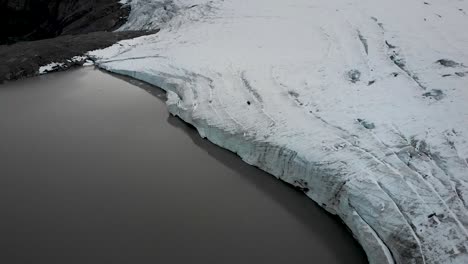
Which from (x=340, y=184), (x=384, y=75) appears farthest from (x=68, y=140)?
(x=384, y=75)

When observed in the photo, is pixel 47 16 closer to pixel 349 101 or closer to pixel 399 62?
pixel 399 62

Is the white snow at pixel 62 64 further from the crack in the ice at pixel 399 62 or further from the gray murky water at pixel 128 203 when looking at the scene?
the crack in the ice at pixel 399 62

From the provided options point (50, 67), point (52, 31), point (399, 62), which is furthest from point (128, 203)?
point (52, 31)

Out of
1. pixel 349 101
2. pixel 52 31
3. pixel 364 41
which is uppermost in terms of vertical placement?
pixel 364 41

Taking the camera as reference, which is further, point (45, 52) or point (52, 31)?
point (52, 31)

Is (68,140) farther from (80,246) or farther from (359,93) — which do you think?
(359,93)

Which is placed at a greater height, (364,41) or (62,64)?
(364,41)
